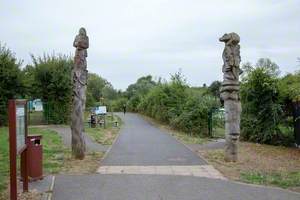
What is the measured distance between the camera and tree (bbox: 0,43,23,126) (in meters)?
30.9

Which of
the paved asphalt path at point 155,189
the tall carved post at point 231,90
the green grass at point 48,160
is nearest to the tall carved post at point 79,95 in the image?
the green grass at point 48,160

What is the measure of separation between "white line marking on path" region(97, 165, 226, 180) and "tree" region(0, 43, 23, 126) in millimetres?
20147

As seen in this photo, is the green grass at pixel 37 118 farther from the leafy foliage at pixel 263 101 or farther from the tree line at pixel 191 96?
the leafy foliage at pixel 263 101

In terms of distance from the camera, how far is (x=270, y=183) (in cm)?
1026

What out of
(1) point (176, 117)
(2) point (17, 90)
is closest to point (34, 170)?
(1) point (176, 117)

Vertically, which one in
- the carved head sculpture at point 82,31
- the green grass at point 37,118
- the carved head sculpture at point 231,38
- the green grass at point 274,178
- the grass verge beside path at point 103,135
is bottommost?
the green grass at point 274,178

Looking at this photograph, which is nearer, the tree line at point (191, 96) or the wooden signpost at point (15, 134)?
the wooden signpost at point (15, 134)

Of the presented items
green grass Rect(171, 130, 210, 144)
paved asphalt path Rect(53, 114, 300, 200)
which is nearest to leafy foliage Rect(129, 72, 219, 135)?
green grass Rect(171, 130, 210, 144)

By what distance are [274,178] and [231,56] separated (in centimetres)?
456

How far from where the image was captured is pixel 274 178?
35.4ft

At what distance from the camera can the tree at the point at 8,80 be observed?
3092 cm

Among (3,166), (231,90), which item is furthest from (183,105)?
(3,166)

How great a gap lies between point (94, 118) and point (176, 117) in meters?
6.29

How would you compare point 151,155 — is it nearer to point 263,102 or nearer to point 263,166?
point 263,166
